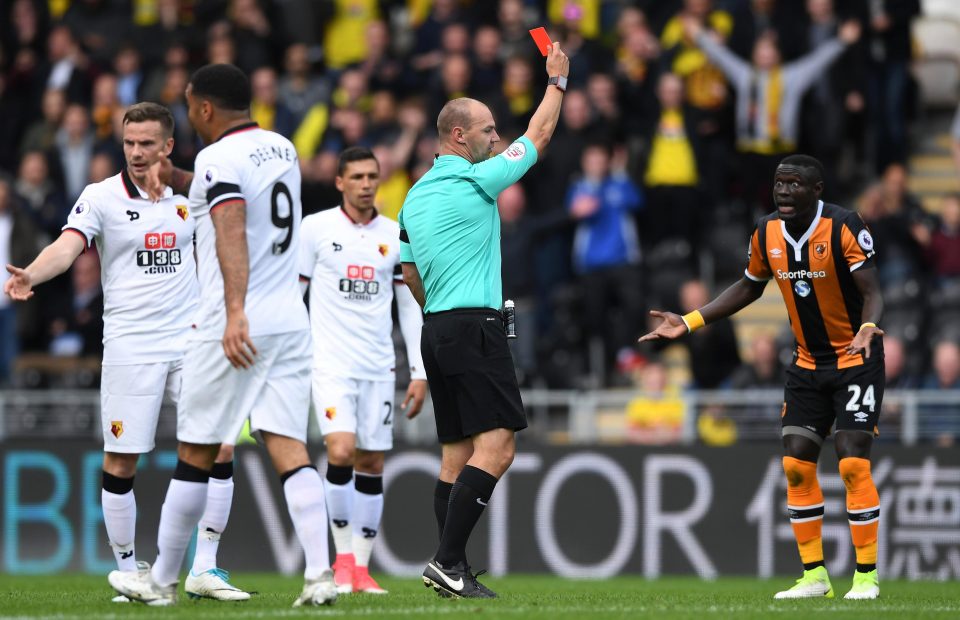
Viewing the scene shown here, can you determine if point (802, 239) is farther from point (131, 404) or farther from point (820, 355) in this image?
point (131, 404)

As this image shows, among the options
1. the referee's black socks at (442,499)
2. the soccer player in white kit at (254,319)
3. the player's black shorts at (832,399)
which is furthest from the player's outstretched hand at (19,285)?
the player's black shorts at (832,399)

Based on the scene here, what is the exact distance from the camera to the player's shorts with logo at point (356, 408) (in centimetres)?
1123

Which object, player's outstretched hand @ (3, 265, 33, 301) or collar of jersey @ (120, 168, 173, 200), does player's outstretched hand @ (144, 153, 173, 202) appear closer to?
collar of jersey @ (120, 168, 173, 200)

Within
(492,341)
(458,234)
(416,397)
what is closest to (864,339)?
(492,341)

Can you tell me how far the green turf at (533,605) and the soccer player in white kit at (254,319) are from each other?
20.7 inches

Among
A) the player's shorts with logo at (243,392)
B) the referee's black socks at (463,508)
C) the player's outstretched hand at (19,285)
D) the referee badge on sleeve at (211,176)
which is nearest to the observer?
the referee badge on sleeve at (211,176)

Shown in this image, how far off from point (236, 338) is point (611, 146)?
10.0 meters

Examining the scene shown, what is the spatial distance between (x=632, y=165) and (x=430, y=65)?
9.61 feet

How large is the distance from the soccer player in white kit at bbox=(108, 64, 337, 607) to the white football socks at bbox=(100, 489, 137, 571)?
1.26m

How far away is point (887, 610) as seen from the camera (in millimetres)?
8805

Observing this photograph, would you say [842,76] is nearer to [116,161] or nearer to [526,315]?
[526,315]

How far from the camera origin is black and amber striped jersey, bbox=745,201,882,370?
10141mm

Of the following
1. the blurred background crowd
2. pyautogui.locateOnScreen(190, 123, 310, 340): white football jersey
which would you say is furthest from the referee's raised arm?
the blurred background crowd

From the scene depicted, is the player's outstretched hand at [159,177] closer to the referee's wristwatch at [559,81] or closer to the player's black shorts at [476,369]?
the player's black shorts at [476,369]
